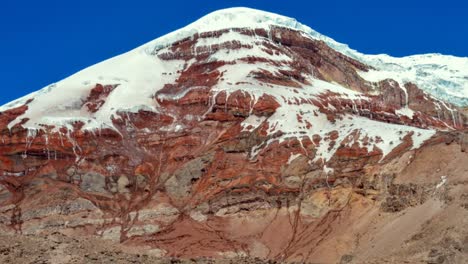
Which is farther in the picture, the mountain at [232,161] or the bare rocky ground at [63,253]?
the mountain at [232,161]

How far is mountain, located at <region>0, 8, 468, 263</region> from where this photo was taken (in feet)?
213

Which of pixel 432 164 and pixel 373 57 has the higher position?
pixel 373 57

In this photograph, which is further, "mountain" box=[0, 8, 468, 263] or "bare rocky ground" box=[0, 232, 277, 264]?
"mountain" box=[0, 8, 468, 263]

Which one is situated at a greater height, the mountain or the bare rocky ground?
the mountain

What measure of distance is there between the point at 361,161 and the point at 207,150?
67.7 ft

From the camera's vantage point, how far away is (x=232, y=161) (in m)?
83.6

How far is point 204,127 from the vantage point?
93.5 m

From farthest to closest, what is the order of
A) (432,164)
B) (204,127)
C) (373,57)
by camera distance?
(373,57), (204,127), (432,164)

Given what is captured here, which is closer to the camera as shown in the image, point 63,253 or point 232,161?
point 63,253

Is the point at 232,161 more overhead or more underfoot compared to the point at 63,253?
more overhead

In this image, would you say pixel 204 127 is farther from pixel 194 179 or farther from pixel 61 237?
pixel 61 237

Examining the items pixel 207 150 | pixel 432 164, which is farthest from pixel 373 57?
pixel 432 164

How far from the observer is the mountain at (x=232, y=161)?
6488 cm

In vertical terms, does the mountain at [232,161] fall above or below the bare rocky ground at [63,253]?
above
